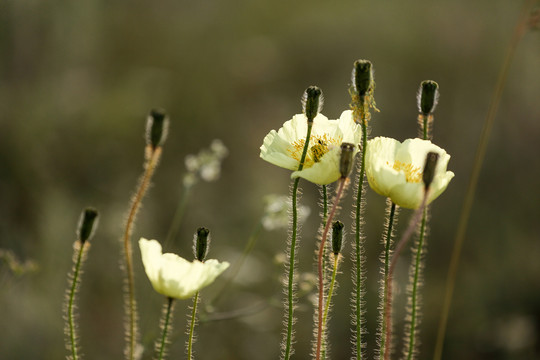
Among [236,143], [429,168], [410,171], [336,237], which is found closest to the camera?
[429,168]

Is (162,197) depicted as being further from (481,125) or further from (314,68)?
(481,125)

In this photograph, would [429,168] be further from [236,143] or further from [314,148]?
[236,143]

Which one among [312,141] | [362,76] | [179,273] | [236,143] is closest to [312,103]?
→ [362,76]

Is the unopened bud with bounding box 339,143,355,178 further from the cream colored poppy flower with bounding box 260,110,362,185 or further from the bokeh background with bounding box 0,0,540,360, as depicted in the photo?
the bokeh background with bounding box 0,0,540,360

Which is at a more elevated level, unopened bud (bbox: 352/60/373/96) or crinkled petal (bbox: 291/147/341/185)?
unopened bud (bbox: 352/60/373/96)

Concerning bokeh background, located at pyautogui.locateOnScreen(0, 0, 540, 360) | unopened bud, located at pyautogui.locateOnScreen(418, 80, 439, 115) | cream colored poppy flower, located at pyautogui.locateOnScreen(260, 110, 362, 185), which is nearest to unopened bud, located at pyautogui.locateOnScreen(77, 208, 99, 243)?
cream colored poppy flower, located at pyautogui.locateOnScreen(260, 110, 362, 185)

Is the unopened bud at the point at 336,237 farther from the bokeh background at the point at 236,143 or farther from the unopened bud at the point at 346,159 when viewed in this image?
the bokeh background at the point at 236,143
